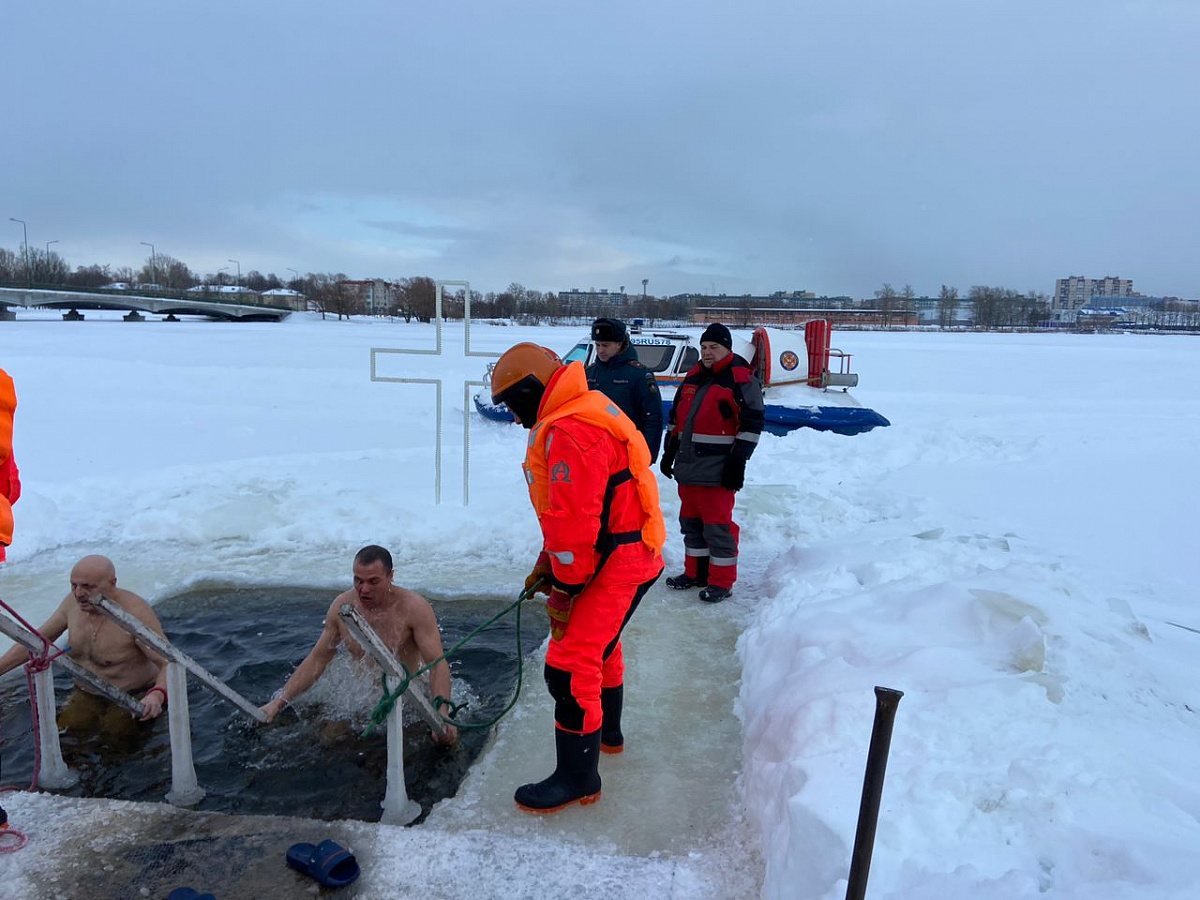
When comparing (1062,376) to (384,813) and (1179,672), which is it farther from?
(384,813)

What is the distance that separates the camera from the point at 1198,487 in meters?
8.99

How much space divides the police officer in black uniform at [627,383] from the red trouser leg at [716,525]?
44cm

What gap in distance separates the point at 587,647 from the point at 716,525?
2599mm

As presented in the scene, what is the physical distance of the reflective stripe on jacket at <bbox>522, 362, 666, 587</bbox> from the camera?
9.91 feet

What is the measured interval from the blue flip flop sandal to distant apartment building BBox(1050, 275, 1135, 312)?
205 m

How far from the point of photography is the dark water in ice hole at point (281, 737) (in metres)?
3.77

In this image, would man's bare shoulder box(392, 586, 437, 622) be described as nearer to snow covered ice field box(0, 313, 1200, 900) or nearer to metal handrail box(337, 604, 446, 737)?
metal handrail box(337, 604, 446, 737)

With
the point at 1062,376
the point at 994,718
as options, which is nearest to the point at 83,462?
the point at 994,718

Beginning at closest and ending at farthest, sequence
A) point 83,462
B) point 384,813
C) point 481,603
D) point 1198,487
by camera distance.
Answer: point 384,813
point 481,603
point 1198,487
point 83,462

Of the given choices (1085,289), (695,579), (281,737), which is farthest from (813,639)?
(1085,289)

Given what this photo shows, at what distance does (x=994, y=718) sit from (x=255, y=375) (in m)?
21.4

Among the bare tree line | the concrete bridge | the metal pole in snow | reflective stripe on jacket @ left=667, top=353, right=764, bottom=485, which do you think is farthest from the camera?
the bare tree line

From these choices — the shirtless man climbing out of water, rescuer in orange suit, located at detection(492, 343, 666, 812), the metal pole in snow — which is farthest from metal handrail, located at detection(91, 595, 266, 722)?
the metal pole in snow

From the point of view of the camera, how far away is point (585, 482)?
9.89 feet
